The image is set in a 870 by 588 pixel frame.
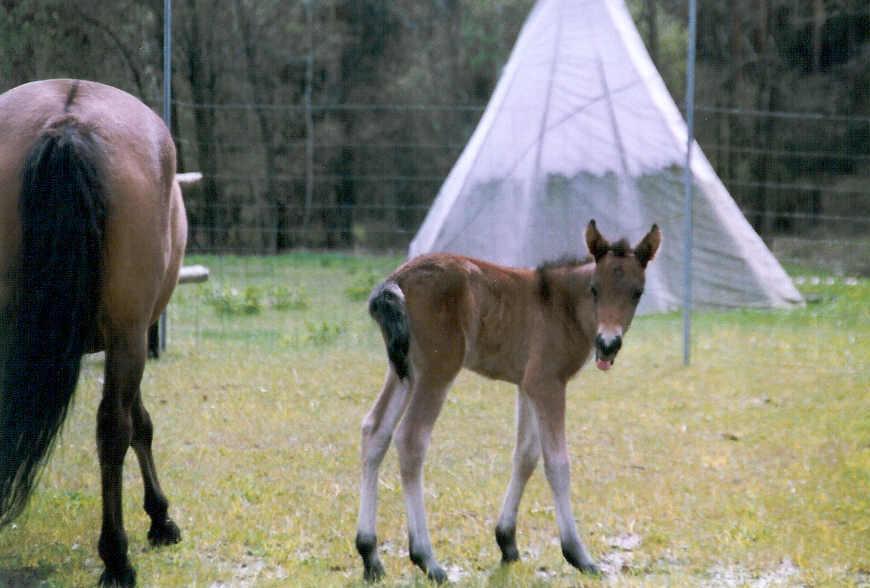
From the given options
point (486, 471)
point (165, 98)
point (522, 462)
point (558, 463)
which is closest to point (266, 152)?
point (165, 98)

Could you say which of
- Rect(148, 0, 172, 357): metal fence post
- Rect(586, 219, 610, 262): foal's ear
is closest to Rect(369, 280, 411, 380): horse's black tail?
Rect(586, 219, 610, 262): foal's ear

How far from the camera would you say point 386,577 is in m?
4.38

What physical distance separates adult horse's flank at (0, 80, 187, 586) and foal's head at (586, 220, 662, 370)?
69.3 inches

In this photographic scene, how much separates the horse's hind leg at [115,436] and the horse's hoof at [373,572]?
89 centimetres

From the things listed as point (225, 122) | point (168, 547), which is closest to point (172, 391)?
point (168, 547)

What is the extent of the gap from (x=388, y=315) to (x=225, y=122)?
15.5m

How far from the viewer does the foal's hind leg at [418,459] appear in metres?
4.39

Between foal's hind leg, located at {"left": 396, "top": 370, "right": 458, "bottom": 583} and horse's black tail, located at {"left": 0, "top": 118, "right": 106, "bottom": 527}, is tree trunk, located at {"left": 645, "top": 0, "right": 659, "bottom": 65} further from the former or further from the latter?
horse's black tail, located at {"left": 0, "top": 118, "right": 106, "bottom": 527}

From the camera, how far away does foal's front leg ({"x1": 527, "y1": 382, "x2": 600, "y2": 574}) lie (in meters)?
4.48

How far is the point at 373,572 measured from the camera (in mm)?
4375

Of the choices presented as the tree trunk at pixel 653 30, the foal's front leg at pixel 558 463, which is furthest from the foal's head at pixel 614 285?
the tree trunk at pixel 653 30

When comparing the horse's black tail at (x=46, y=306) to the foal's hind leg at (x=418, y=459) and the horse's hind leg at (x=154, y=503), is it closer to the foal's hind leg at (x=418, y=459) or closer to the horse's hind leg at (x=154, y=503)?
the horse's hind leg at (x=154, y=503)

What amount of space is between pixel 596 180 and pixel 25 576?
9.21 m

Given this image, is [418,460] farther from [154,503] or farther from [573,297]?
[154,503]
